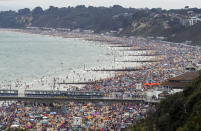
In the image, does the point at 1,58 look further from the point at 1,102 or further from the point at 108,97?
the point at 108,97

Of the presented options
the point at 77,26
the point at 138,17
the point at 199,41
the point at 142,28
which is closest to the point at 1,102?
the point at 199,41

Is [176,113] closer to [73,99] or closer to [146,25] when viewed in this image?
[73,99]

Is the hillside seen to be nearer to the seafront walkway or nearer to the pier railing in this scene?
the pier railing

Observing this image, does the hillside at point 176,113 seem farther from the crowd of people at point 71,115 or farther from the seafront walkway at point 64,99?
the seafront walkway at point 64,99

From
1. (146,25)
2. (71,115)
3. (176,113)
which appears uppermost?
(146,25)

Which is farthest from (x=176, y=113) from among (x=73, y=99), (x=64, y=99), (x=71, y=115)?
(x=64, y=99)

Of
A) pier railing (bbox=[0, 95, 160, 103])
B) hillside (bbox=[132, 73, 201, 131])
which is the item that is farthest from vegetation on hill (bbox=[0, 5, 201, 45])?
hillside (bbox=[132, 73, 201, 131])

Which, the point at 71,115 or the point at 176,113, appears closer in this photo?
the point at 176,113

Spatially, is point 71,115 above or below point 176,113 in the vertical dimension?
below
